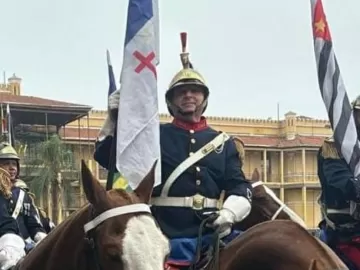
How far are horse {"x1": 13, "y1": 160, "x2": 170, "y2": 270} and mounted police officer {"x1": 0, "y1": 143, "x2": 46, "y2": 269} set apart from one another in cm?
127

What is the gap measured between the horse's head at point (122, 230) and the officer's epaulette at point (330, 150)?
2.55 m

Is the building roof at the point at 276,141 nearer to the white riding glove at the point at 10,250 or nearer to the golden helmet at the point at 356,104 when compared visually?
the golden helmet at the point at 356,104

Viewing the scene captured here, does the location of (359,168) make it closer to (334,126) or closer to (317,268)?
(334,126)

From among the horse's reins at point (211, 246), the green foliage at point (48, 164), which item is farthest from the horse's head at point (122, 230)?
the green foliage at point (48, 164)

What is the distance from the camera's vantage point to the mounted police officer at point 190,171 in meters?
6.64

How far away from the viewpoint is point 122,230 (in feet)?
16.7

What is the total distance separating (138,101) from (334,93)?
179 cm

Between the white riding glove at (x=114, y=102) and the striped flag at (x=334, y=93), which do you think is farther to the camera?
the striped flag at (x=334, y=93)

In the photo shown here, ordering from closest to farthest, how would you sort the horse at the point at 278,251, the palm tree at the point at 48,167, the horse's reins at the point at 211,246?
1. the horse at the point at 278,251
2. the horse's reins at the point at 211,246
3. the palm tree at the point at 48,167

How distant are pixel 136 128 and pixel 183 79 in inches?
23.1

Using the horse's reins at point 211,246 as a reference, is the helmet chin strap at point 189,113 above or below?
above

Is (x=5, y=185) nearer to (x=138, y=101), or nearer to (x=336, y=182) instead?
(x=138, y=101)

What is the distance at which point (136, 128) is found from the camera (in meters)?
6.55

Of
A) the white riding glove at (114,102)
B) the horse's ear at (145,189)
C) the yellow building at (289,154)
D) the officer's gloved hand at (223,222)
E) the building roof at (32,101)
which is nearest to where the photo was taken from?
the horse's ear at (145,189)
